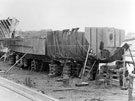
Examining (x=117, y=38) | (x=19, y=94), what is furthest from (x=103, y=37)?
(x=19, y=94)

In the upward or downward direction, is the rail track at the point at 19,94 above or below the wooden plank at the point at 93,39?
below

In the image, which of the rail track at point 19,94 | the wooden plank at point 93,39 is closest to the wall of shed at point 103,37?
the wooden plank at point 93,39

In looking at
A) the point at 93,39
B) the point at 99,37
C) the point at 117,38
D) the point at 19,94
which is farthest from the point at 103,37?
A: the point at 19,94

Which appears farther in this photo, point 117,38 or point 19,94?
point 117,38

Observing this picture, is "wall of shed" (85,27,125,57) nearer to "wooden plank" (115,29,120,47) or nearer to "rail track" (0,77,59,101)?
"wooden plank" (115,29,120,47)

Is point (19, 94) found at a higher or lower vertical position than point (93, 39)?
lower

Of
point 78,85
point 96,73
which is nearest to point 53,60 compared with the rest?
point 96,73

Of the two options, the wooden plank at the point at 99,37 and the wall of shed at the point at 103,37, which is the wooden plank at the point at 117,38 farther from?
the wooden plank at the point at 99,37

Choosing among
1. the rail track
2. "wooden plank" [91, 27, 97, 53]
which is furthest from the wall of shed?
the rail track

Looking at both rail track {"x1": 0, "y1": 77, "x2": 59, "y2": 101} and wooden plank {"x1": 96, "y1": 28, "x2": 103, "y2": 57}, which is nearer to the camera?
rail track {"x1": 0, "y1": 77, "x2": 59, "y2": 101}

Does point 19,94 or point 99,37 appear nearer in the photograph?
point 19,94

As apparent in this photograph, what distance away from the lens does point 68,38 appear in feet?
34.3

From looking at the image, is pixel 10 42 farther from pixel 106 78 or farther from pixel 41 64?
pixel 106 78

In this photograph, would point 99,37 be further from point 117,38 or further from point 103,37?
point 117,38
